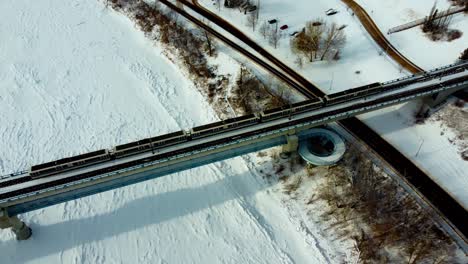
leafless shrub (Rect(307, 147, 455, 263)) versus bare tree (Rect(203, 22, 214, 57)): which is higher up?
bare tree (Rect(203, 22, 214, 57))

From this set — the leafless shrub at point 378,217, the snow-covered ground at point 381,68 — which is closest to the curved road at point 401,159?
the snow-covered ground at point 381,68

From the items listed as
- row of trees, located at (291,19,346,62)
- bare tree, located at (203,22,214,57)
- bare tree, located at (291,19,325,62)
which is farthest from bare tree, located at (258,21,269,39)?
bare tree, located at (203,22,214,57)

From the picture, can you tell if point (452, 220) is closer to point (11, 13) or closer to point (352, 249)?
point (352, 249)

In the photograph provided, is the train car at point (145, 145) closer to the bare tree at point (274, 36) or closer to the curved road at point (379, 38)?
the bare tree at point (274, 36)

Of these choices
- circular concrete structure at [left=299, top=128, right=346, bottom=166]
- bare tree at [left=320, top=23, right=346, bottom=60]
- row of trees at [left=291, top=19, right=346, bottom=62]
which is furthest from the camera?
bare tree at [left=320, top=23, right=346, bottom=60]

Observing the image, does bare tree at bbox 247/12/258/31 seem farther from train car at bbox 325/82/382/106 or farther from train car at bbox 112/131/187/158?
train car at bbox 112/131/187/158
